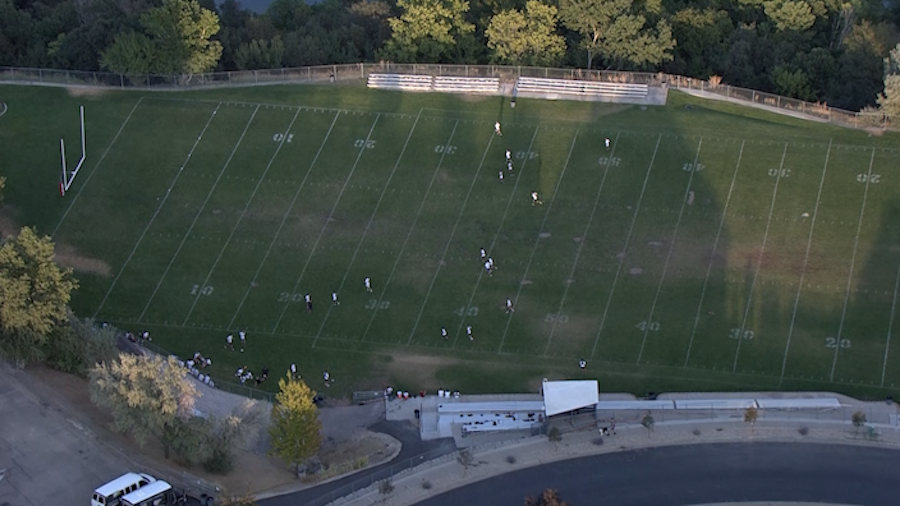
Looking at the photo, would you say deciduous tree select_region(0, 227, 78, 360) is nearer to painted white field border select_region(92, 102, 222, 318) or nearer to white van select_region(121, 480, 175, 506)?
painted white field border select_region(92, 102, 222, 318)

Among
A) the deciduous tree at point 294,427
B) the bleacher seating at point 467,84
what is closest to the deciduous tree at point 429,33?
the bleacher seating at point 467,84

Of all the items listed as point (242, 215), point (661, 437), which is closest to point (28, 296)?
point (242, 215)

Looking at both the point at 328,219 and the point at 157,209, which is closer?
the point at 328,219

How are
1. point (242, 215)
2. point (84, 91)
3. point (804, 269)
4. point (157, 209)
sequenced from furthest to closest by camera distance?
1. point (84, 91)
2. point (157, 209)
3. point (242, 215)
4. point (804, 269)

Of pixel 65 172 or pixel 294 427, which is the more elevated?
pixel 65 172

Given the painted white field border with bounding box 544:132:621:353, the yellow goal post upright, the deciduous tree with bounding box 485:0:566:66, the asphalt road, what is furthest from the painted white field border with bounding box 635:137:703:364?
the yellow goal post upright

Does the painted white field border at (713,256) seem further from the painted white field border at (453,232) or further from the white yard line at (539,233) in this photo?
the painted white field border at (453,232)

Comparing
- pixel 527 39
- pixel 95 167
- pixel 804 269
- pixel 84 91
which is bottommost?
pixel 804 269

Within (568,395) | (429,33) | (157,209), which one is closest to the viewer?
(568,395)

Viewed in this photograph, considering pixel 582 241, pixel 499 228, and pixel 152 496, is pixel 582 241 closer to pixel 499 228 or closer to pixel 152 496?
pixel 499 228
